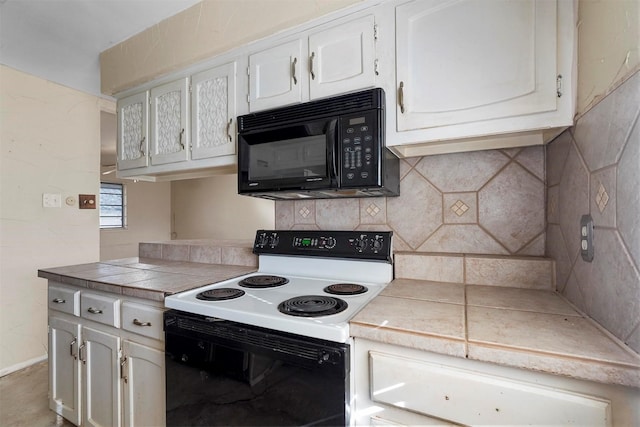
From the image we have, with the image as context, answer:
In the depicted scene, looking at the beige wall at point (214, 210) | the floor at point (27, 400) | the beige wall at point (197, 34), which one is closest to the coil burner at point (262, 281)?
the beige wall at point (197, 34)

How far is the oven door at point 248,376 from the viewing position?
2.60ft

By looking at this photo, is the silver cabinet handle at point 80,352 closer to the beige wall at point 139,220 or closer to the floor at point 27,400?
→ the floor at point 27,400

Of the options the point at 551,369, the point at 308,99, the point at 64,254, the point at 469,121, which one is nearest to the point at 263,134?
the point at 308,99

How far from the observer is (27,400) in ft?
6.12

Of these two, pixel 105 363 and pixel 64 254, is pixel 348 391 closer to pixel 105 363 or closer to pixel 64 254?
pixel 105 363

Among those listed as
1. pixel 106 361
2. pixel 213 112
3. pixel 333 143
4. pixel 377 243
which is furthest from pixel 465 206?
pixel 106 361

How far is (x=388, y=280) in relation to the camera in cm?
127

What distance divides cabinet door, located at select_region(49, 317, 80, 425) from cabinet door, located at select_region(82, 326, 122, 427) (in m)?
0.08

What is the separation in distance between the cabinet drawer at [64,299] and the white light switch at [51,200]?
1192 millimetres

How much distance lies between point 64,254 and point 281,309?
259 centimetres

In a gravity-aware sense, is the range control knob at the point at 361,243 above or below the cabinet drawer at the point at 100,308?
above

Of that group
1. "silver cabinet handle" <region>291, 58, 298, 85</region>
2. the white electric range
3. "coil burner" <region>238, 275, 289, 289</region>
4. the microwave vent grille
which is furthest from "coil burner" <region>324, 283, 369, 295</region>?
"silver cabinet handle" <region>291, 58, 298, 85</region>

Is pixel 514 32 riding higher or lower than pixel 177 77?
lower

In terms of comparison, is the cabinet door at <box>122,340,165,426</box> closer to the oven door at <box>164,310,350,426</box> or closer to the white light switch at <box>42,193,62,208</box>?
the oven door at <box>164,310,350,426</box>
